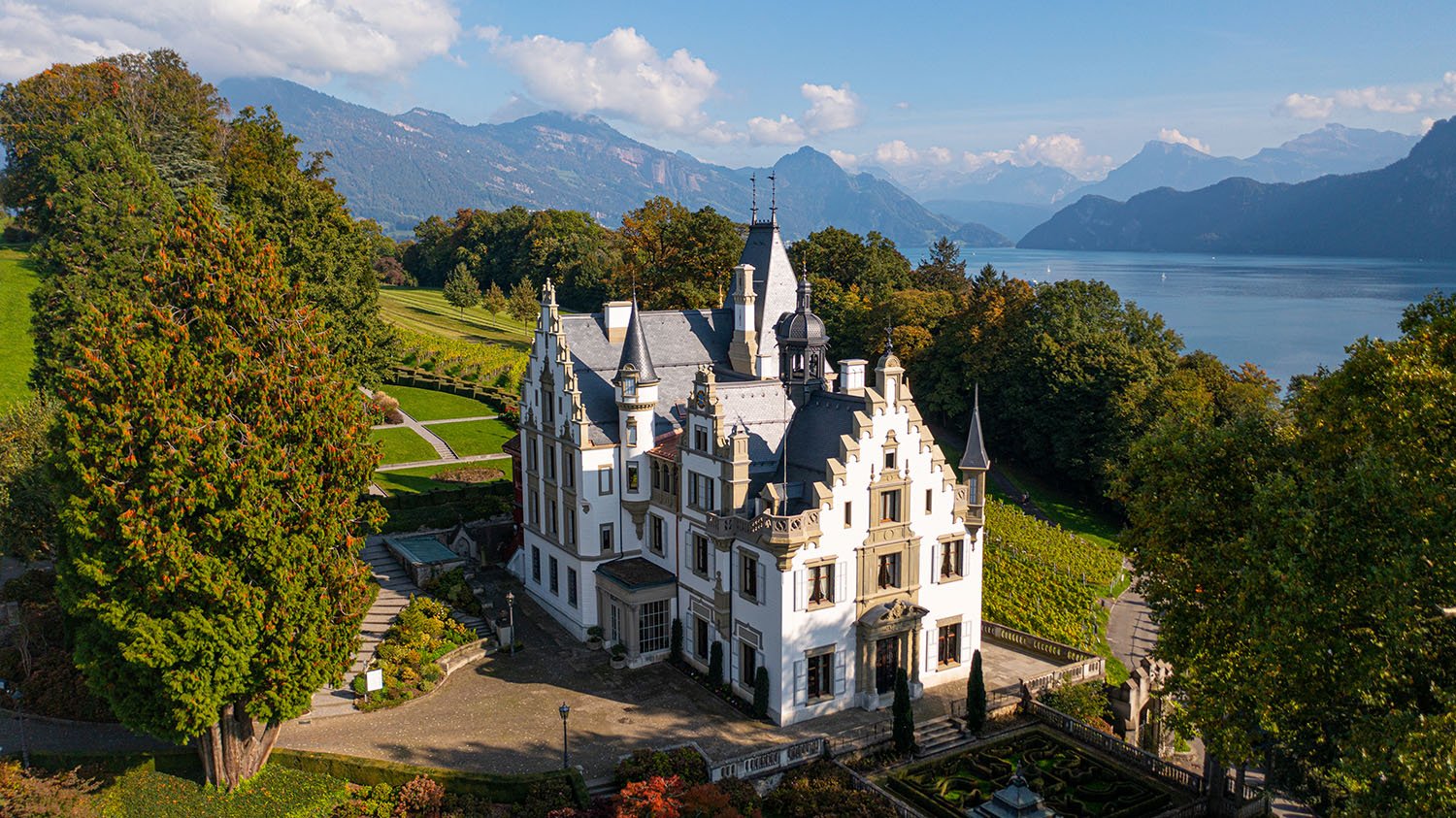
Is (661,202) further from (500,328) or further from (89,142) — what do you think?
(89,142)

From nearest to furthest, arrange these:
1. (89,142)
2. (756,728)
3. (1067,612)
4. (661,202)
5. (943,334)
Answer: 1. (756,728)
2. (1067,612)
3. (89,142)
4. (943,334)
5. (661,202)

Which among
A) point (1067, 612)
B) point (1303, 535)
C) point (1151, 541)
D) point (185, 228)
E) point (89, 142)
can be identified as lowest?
point (1067, 612)

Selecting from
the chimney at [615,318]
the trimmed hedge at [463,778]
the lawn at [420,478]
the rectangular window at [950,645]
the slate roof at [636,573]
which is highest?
the chimney at [615,318]

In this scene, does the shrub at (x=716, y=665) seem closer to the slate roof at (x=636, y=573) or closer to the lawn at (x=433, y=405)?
the slate roof at (x=636, y=573)

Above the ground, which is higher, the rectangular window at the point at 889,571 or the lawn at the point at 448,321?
the lawn at the point at 448,321

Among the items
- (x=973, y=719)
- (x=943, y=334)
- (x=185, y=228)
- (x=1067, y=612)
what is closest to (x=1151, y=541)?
(x=973, y=719)

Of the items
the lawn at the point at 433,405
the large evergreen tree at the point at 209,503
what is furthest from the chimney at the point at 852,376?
the lawn at the point at 433,405

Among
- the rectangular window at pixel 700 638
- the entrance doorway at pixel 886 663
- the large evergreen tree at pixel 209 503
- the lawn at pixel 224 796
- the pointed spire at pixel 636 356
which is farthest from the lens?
the pointed spire at pixel 636 356
